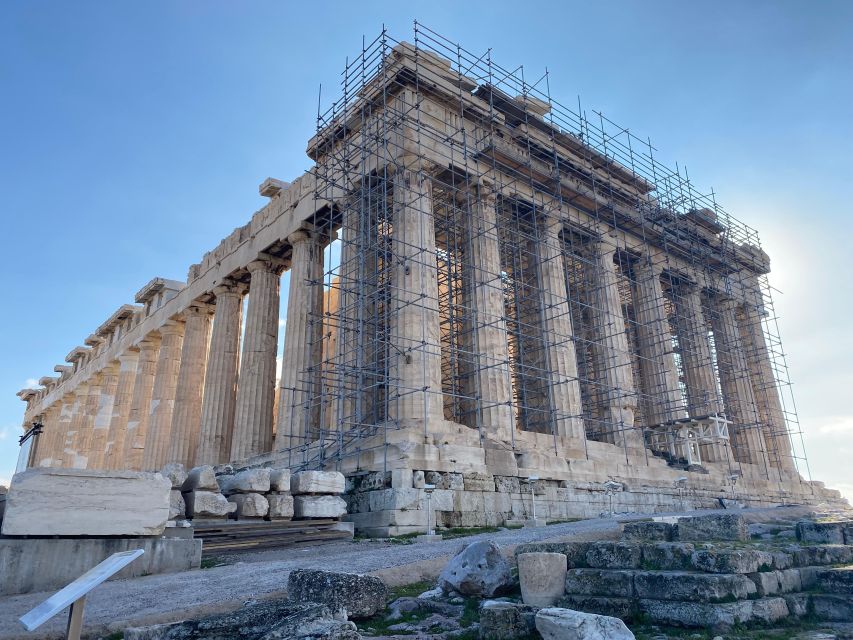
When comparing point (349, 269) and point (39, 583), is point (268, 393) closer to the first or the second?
point (349, 269)

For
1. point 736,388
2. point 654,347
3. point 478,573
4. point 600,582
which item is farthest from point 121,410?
point 600,582

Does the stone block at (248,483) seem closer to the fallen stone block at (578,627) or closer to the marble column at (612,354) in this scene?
the fallen stone block at (578,627)

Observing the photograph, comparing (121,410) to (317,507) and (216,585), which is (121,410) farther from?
(216,585)

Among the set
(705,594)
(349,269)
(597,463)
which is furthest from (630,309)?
(705,594)

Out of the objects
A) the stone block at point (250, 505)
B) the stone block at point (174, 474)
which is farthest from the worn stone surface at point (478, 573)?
the stone block at point (174, 474)

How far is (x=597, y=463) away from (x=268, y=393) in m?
11.0

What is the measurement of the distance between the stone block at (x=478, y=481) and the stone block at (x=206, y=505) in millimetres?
5903

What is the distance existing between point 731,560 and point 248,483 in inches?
338

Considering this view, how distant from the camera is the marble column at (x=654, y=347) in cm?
2580

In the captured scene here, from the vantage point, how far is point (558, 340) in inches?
851

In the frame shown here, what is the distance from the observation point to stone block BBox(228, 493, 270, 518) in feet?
39.6

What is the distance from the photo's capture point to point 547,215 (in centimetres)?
2305

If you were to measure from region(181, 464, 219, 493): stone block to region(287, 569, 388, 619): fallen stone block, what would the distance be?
5.33 meters

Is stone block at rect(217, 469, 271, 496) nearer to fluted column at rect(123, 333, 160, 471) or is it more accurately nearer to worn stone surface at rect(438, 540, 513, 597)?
worn stone surface at rect(438, 540, 513, 597)
